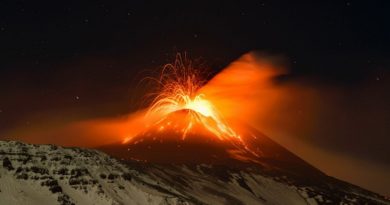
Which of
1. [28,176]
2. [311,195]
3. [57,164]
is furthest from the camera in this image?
[311,195]

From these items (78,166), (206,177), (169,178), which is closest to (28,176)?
(78,166)

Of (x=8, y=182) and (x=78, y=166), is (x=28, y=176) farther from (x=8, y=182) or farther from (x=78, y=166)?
(x=78, y=166)

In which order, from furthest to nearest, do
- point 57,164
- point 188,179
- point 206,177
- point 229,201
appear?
point 206,177, point 188,179, point 229,201, point 57,164

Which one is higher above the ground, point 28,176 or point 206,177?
point 206,177

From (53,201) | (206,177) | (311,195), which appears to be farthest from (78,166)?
(311,195)

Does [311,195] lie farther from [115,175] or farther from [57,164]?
[57,164]

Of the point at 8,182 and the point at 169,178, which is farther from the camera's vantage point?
the point at 169,178

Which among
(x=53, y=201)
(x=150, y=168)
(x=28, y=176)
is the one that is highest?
(x=150, y=168)
